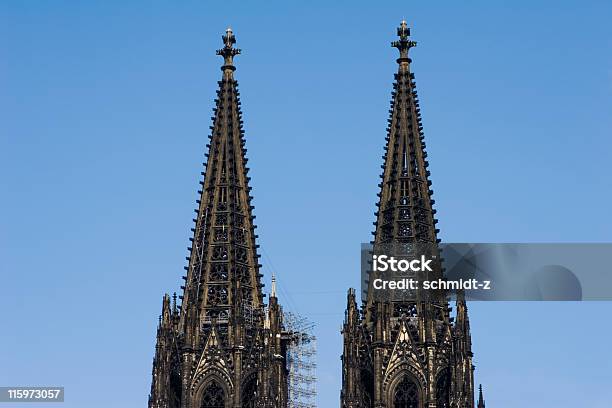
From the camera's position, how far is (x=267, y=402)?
97.8 metres

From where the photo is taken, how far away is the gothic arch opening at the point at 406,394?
98875 mm

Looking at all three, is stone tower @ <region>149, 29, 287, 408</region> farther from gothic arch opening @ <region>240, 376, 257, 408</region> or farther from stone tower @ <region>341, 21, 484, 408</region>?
stone tower @ <region>341, 21, 484, 408</region>

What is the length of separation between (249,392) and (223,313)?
443cm

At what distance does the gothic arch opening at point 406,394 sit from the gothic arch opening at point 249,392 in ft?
21.6

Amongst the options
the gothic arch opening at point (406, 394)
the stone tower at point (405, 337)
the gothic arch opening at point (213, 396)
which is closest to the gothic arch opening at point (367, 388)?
the stone tower at point (405, 337)

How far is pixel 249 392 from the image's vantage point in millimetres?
99938

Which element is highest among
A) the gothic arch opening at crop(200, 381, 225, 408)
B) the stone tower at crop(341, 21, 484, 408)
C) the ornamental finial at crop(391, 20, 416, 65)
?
the ornamental finial at crop(391, 20, 416, 65)

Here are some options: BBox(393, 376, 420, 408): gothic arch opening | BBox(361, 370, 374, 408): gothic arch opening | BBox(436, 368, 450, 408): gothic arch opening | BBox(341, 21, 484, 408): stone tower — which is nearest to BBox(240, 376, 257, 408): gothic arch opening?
BBox(341, 21, 484, 408): stone tower

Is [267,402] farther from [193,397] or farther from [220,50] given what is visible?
[220,50]

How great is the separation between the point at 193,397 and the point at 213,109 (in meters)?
15.7

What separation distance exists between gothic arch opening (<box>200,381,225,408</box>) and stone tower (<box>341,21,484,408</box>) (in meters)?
5.73

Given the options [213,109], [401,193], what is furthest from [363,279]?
[213,109]

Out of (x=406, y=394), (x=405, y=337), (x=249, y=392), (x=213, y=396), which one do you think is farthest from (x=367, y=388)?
(x=213, y=396)

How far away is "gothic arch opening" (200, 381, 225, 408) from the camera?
3915 inches
